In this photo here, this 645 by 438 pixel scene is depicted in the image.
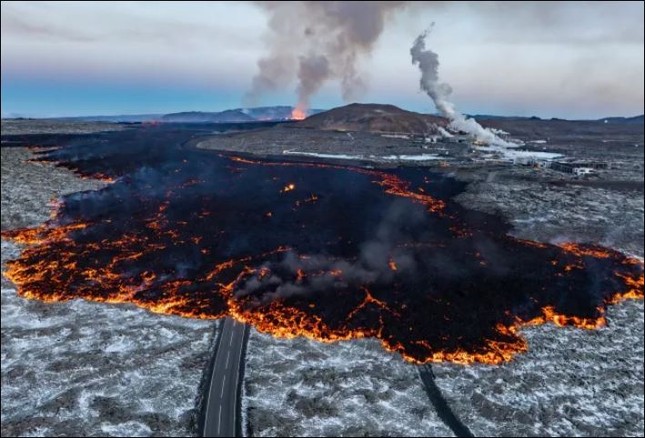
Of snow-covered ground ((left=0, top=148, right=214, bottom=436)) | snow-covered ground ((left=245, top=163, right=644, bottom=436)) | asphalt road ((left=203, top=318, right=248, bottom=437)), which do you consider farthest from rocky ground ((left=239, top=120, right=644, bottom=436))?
snow-covered ground ((left=0, top=148, right=214, bottom=436))

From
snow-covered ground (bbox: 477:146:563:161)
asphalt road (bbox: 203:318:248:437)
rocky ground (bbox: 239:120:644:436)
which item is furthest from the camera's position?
snow-covered ground (bbox: 477:146:563:161)

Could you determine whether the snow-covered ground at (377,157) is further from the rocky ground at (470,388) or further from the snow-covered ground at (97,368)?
the snow-covered ground at (97,368)

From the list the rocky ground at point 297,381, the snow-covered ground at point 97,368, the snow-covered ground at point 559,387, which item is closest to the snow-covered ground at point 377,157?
the rocky ground at point 297,381

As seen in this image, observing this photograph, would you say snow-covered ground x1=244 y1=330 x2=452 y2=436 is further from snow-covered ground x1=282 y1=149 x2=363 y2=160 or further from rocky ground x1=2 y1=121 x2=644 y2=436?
snow-covered ground x1=282 y1=149 x2=363 y2=160

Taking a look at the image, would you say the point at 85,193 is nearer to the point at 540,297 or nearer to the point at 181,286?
the point at 181,286

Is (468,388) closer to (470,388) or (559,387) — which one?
(470,388)

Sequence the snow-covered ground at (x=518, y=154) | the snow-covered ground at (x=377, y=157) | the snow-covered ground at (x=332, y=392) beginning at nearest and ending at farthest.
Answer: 1. the snow-covered ground at (x=332, y=392)
2. the snow-covered ground at (x=377, y=157)
3. the snow-covered ground at (x=518, y=154)

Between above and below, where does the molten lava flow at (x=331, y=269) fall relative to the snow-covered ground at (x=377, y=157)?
below
